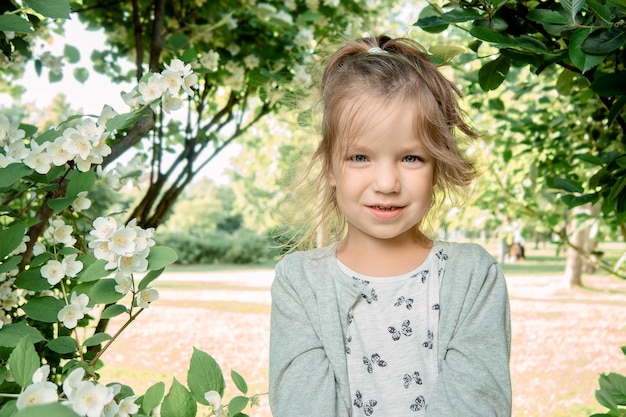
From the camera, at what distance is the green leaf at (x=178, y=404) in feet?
3.87

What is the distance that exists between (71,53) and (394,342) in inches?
91.9

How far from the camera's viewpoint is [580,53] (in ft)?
4.43

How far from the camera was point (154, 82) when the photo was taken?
1.41 metres

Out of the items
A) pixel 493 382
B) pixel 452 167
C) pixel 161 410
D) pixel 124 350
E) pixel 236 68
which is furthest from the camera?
A: pixel 124 350

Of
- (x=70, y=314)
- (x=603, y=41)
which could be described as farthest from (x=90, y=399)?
(x=603, y=41)

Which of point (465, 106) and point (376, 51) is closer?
point (376, 51)

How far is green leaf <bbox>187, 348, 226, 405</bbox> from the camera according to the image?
1.27m

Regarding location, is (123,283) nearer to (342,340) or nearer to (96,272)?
(96,272)

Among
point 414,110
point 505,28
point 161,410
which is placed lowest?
point 161,410

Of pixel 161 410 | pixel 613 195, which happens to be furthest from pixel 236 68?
pixel 161 410

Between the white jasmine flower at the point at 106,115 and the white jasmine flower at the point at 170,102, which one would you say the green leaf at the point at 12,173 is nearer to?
the white jasmine flower at the point at 106,115

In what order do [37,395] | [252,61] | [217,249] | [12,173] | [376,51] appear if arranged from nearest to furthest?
1. [37,395]
2. [12,173]
3. [376,51]
4. [252,61]
5. [217,249]

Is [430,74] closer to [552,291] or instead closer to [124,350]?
[124,350]

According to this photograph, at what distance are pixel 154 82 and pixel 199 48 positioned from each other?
2.06m
